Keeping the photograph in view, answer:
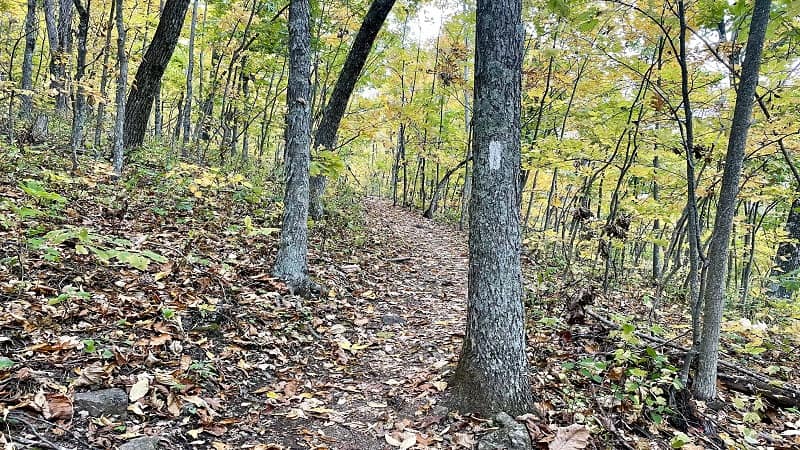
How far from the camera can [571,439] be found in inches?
115

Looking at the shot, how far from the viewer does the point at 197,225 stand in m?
6.04

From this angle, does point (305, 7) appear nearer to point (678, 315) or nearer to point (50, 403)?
point (50, 403)

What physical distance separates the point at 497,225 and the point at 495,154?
1.64ft

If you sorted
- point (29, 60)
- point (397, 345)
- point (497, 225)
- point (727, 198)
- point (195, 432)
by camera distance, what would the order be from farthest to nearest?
point (29, 60) → point (397, 345) → point (727, 198) → point (497, 225) → point (195, 432)

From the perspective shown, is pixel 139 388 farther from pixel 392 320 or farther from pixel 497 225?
pixel 392 320

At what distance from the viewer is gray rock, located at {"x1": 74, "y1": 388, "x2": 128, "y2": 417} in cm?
267

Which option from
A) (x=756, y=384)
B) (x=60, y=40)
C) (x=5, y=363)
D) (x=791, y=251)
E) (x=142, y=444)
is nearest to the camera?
(x=142, y=444)

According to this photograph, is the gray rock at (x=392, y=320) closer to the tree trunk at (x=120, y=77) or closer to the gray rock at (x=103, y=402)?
the gray rock at (x=103, y=402)

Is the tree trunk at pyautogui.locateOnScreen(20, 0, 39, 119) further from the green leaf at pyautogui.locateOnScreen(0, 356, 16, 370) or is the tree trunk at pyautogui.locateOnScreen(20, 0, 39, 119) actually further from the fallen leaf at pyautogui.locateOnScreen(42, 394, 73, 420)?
the fallen leaf at pyautogui.locateOnScreen(42, 394, 73, 420)

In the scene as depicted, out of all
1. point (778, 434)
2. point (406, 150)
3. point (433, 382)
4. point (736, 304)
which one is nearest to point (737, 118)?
point (778, 434)

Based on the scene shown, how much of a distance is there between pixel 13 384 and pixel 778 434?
531cm

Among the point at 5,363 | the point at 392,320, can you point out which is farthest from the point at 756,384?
the point at 5,363

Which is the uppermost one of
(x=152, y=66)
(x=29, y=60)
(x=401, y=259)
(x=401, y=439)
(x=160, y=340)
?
(x=29, y=60)

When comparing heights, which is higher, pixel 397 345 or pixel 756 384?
pixel 756 384
